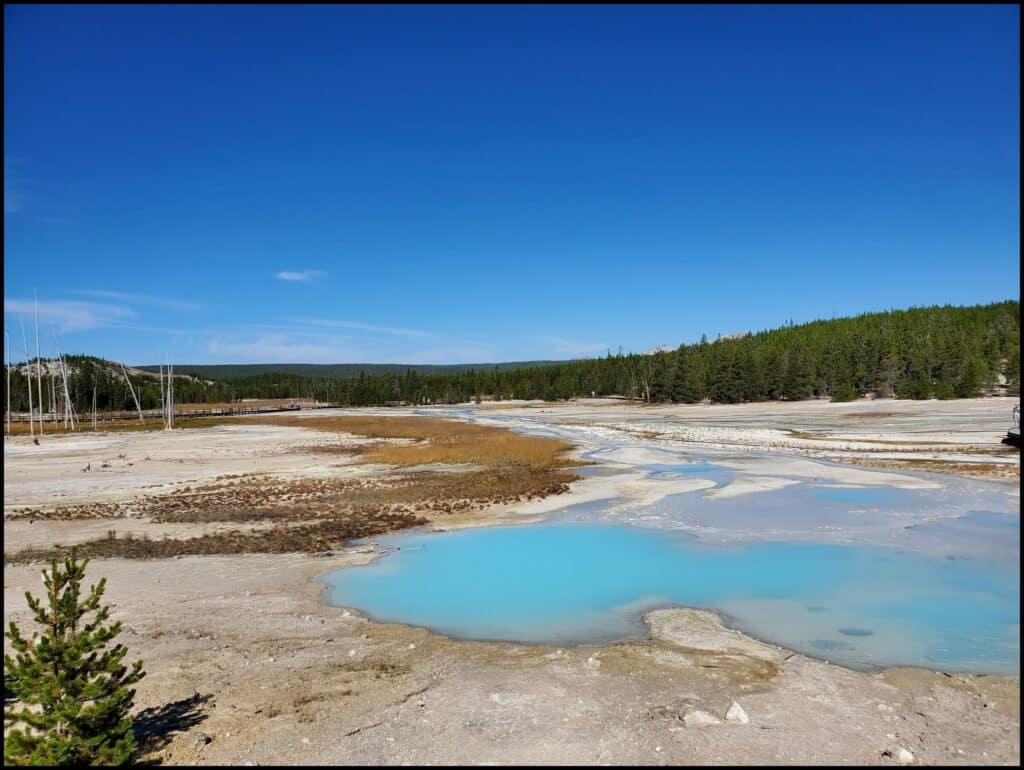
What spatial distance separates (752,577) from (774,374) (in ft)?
329

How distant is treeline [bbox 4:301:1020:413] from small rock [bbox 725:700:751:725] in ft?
227

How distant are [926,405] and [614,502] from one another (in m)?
68.0

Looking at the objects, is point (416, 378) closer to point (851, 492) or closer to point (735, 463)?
point (735, 463)

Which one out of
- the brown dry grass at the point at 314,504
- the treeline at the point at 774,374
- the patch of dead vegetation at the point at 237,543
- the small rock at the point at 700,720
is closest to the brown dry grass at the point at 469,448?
the brown dry grass at the point at 314,504

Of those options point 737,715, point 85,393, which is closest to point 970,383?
point 737,715

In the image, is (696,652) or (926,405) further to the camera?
(926,405)

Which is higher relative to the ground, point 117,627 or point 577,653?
point 117,627

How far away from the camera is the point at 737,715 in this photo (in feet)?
28.9

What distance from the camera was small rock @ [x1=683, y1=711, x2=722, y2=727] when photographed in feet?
28.2

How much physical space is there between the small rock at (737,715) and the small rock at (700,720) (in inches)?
6.6

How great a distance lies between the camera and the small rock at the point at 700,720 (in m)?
8.61

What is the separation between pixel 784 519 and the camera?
2191 centimetres

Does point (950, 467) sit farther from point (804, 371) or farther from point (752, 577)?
point (804, 371)

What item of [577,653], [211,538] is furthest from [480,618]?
[211,538]
